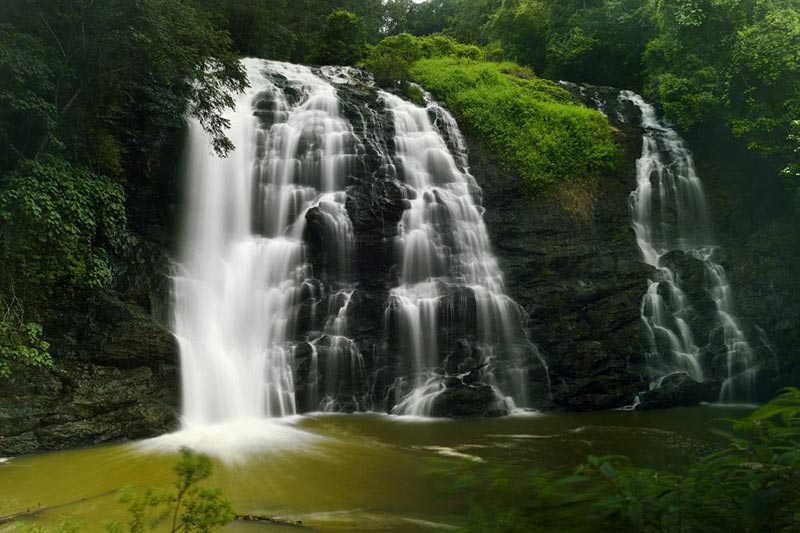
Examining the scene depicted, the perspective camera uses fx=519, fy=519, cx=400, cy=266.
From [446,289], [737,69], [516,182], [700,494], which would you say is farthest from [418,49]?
[700,494]

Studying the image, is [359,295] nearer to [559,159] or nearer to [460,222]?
[460,222]

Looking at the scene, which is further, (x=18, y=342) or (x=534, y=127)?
(x=534, y=127)

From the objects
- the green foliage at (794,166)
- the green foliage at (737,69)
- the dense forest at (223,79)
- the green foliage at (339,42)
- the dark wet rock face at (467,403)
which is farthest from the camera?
the green foliage at (339,42)

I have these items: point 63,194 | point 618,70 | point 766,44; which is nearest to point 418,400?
point 63,194

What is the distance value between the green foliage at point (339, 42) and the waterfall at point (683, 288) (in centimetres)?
1400

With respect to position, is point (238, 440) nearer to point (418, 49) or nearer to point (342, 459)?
point (342, 459)

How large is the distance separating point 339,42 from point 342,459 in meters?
21.2

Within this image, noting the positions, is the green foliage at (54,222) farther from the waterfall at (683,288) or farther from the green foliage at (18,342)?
the waterfall at (683,288)

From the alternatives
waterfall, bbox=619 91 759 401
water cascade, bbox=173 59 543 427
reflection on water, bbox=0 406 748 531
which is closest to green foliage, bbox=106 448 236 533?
reflection on water, bbox=0 406 748 531

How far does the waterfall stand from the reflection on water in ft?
7.41

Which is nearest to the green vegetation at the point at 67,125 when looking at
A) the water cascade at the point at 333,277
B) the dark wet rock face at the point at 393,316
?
the dark wet rock face at the point at 393,316

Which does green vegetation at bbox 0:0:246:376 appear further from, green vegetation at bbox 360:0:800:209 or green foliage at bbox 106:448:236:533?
green vegetation at bbox 360:0:800:209

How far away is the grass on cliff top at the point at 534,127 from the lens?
15031mm

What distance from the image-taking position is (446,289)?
12.1 m
